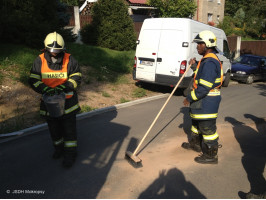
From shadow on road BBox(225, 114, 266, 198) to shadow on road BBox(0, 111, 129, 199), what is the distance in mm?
2043

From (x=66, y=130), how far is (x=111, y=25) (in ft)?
35.4

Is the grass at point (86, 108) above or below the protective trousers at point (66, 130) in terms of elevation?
below

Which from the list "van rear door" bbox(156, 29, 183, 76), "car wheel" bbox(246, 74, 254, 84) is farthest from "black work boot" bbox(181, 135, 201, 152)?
"car wheel" bbox(246, 74, 254, 84)

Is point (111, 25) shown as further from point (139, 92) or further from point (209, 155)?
point (209, 155)

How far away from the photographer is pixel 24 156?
167 inches

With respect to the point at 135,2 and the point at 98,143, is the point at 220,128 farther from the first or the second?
the point at 135,2

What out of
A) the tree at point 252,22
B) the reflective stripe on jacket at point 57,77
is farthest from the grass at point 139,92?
the tree at point 252,22

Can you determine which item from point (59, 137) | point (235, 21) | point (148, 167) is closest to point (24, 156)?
point (59, 137)

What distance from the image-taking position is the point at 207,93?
372 centimetres

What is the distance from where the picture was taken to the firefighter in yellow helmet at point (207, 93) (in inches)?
143

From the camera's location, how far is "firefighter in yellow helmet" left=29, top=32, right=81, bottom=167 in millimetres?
3605

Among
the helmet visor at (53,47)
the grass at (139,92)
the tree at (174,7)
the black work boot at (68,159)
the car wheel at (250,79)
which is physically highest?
the tree at (174,7)

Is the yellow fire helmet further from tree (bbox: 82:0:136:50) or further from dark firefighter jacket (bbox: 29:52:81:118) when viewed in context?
tree (bbox: 82:0:136:50)

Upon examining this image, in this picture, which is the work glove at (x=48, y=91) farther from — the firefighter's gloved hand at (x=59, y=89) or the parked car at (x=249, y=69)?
the parked car at (x=249, y=69)
